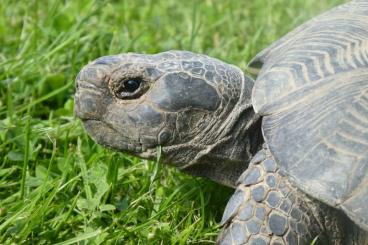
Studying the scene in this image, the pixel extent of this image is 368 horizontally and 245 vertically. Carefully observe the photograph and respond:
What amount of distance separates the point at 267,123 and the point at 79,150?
84 cm

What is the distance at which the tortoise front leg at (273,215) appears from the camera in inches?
79.5

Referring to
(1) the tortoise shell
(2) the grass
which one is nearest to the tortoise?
(1) the tortoise shell

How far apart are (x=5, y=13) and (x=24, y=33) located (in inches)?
13.5

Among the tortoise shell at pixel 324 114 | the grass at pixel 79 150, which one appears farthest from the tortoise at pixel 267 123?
the grass at pixel 79 150

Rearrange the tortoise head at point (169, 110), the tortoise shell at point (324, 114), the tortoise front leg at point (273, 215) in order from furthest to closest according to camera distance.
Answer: the tortoise head at point (169, 110) → the tortoise front leg at point (273, 215) → the tortoise shell at point (324, 114)

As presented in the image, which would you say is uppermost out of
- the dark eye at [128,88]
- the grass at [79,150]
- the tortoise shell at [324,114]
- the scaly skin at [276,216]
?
the tortoise shell at [324,114]

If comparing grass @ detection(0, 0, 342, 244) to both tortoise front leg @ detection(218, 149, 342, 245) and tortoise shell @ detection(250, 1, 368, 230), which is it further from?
tortoise shell @ detection(250, 1, 368, 230)

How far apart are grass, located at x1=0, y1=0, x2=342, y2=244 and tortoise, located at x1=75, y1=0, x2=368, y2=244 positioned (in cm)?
20

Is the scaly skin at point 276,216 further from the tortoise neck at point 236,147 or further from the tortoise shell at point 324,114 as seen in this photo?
the tortoise neck at point 236,147

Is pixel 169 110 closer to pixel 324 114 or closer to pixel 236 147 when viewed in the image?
pixel 236 147

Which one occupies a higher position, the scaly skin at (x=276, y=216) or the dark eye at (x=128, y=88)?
the dark eye at (x=128, y=88)

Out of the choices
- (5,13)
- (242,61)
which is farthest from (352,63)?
(5,13)

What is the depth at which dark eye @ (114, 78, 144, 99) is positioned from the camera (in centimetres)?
228

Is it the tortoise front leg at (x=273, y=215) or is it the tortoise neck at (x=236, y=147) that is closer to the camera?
the tortoise front leg at (x=273, y=215)
